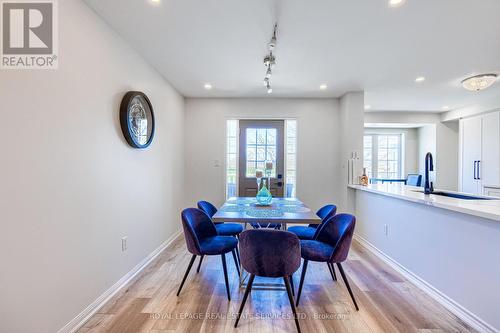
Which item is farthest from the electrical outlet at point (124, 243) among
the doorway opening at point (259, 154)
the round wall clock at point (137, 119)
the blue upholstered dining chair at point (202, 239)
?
the doorway opening at point (259, 154)

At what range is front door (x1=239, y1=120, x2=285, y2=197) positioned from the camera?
15.0 ft

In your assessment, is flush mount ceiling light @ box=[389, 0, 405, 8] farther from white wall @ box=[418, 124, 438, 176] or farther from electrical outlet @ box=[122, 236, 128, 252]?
white wall @ box=[418, 124, 438, 176]

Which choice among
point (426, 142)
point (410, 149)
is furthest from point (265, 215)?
point (410, 149)

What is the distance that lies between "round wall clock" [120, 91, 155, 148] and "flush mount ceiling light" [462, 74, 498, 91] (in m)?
4.21

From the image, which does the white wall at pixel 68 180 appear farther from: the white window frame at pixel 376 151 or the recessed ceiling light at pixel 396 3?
the white window frame at pixel 376 151

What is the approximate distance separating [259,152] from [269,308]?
9.68ft

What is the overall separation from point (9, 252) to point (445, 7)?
3466mm

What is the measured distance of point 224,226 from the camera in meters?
2.93

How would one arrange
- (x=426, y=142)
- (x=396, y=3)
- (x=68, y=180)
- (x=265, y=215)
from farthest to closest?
(x=426, y=142) < (x=265, y=215) < (x=396, y=3) < (x=68, y=180)

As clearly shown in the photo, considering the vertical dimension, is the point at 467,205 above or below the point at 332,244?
above

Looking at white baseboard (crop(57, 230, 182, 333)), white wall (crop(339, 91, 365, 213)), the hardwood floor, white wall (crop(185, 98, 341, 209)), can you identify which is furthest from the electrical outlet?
white wall (crop(339, 91, 365, 213))

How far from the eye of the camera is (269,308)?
204cm

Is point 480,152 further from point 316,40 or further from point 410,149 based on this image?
point 316,40

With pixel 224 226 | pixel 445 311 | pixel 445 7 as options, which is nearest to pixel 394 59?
pixel 445 7
